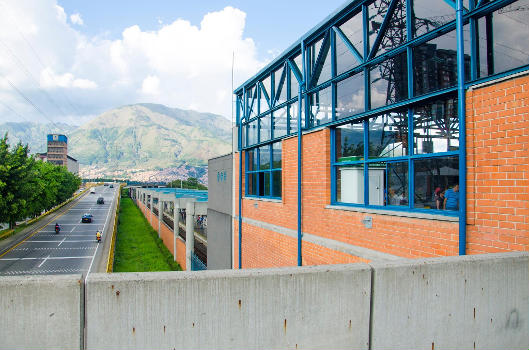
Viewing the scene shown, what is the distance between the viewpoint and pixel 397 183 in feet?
21.4

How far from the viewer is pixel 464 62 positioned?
17.0 ft

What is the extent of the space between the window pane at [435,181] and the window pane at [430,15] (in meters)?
2.18

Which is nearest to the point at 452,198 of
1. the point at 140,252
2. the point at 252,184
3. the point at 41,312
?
the point at 41,312

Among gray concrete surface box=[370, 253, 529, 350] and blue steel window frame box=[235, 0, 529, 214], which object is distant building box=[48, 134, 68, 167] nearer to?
blue steel window frame box=[235, 0, 529, 214]

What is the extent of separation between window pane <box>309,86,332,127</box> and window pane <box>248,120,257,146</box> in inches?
160

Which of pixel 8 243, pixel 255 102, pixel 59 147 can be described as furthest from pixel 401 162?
pixel 59 147

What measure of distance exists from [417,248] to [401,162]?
152cm

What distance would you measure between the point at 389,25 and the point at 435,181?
10.4ft

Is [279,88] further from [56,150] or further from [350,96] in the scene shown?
[56,150]

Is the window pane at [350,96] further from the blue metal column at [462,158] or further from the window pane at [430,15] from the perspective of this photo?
the blue metal column at [462,158]

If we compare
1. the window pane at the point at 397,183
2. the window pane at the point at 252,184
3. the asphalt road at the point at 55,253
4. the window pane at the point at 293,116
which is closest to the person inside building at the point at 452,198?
the window pane at the point at 397,183

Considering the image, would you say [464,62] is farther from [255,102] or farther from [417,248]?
[255,102]

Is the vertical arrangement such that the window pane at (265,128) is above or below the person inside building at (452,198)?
above

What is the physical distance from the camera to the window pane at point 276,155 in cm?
1111
